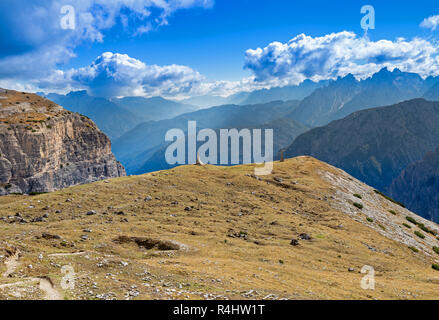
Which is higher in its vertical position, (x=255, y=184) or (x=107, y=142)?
(x=107, y=142)

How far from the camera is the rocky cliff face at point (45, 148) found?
3994 inches

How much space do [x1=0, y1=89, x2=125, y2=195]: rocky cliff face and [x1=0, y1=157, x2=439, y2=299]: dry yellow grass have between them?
3064 inches

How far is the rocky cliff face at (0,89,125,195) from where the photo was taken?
101438 mm

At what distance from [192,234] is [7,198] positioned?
2753 cm

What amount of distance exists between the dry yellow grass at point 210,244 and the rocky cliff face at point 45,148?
7782 centimetres

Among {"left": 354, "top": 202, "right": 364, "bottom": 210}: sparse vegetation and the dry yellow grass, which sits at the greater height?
{"left": 354, "top": 202, "right": 364, "bottom": 210}: sparse vegetation

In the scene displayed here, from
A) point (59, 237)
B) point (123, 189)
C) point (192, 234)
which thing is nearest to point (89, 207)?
point (123, 189)

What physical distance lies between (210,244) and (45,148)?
112 meters

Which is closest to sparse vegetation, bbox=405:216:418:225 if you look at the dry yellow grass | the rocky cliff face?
the dry yellow grass

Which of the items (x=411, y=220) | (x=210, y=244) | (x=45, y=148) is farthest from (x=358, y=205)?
(x=45, y=148)

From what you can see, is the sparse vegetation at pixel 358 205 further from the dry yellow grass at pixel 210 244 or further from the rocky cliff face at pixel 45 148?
the rocky cliff face at pixel 45 148

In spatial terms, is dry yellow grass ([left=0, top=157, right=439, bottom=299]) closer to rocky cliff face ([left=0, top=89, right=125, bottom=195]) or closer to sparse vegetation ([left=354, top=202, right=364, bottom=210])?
sparse vegetation ([left=354, top=202, right=364, bottom=210])
